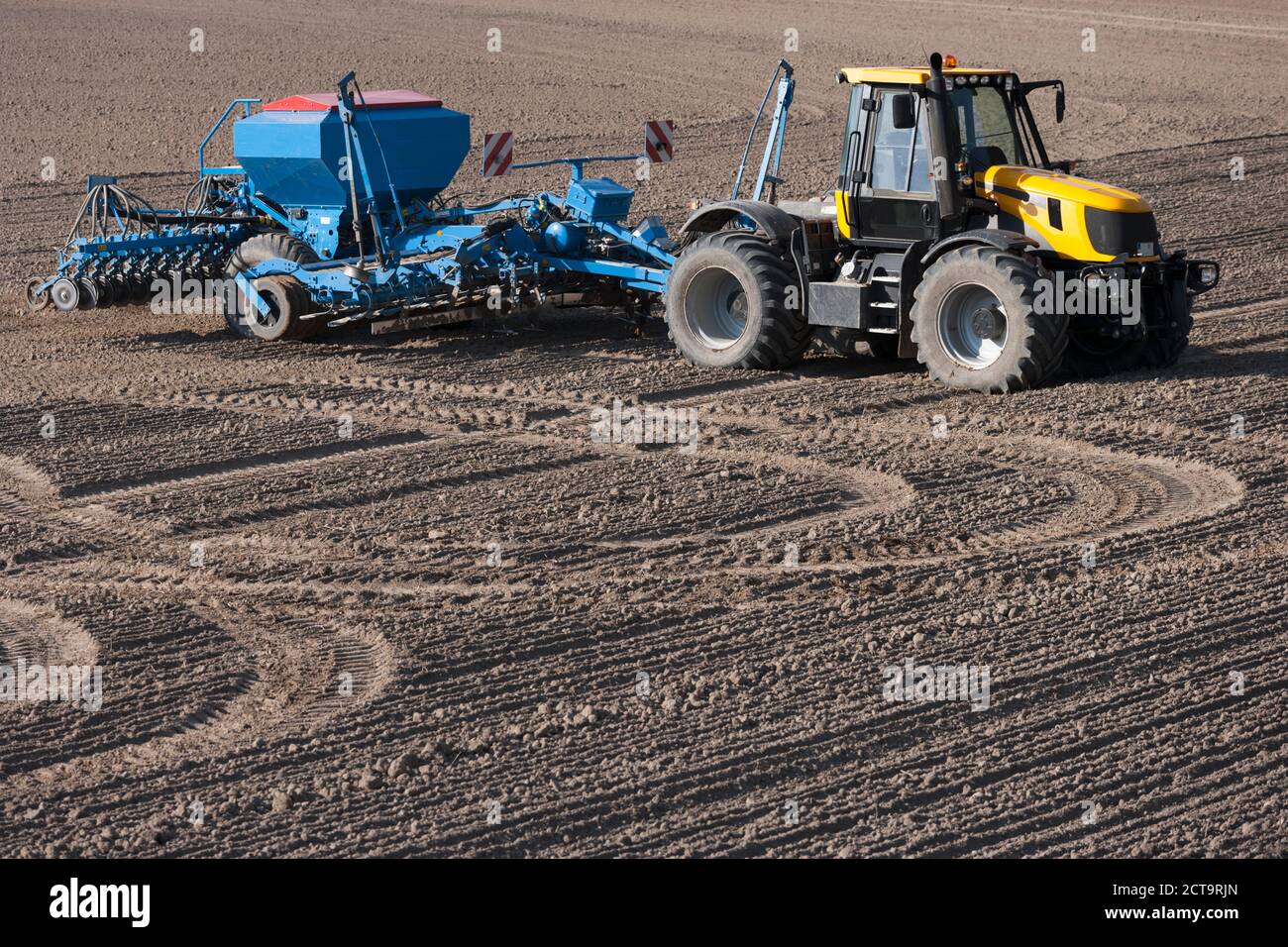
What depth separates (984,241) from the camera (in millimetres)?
9992

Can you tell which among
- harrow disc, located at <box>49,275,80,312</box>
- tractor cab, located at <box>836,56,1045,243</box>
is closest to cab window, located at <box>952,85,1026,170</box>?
tractor cab, located at <box>836,56,1045,243</box>

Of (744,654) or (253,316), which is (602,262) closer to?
(253,316)

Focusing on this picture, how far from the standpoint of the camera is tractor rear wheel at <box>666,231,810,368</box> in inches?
422

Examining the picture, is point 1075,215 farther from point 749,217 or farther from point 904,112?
point 749,217

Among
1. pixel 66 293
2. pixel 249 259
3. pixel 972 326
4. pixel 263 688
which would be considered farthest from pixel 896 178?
pixel 263 688

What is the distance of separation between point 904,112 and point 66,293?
585 centimetres

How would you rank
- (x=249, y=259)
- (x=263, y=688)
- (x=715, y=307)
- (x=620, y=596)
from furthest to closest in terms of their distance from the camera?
(x=249, y=259) < (x=715, y=307) < (x=620, y=596) < (x=263, y=688)

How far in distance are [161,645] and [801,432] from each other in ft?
13.7

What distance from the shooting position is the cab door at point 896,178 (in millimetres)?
10297

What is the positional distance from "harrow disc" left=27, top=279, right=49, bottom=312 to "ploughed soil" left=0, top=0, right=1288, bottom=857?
16 cm

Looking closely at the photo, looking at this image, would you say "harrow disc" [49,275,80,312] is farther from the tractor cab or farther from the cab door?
the cab door

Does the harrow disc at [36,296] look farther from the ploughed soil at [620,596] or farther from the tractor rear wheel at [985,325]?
the tractor rear wheel at [985,325]

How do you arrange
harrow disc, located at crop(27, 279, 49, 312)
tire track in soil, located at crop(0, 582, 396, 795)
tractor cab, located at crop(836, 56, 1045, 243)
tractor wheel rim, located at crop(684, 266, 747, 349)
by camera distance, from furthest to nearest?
1. harrow disc, located at crop(27, 279, 49, 312)
2. tractor wheel rim, located at crop(684, 266, 747, 349)
3. tractor cab, located at crop(836, 56, 1045, 243)
4. tire track in soil, located at crop(0, 582, 396, 795)

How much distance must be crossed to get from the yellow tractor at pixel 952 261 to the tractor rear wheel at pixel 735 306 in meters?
0.01
